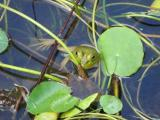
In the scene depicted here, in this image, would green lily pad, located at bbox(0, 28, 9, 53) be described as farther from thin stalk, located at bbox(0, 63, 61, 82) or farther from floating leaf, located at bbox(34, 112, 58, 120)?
floating leaf, located at bbox(34, 112, 58, 120)

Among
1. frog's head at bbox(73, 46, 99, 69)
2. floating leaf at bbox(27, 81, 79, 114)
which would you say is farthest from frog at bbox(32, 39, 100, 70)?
floating leaf at bbox(27, 81, 79, 114)

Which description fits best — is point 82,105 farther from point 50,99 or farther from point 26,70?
point 26,70

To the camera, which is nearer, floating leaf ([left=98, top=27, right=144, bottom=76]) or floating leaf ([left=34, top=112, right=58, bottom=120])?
floating leaf ([left=34, top=112, right=58, bottom=120])

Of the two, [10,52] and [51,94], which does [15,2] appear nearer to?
[10,52]

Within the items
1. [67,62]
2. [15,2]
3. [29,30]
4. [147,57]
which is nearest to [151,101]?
[147,57]

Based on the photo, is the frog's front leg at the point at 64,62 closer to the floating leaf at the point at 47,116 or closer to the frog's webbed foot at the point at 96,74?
the frog's webbed foot at the point at 96,74

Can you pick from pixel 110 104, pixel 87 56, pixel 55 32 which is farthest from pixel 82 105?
pixel 55 32
